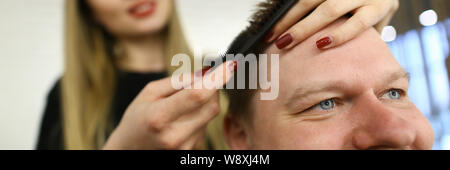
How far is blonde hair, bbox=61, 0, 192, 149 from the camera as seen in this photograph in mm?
820

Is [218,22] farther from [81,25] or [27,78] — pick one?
[27,78]

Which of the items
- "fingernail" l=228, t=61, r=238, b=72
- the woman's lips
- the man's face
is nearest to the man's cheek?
the man's face

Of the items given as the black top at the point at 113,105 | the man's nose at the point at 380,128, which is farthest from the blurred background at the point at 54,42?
the man's nose at the point at 380,128

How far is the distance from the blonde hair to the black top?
0.02 m

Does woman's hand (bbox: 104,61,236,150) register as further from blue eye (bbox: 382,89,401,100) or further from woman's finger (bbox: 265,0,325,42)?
blue eye (bbox: 382,89,401,100)

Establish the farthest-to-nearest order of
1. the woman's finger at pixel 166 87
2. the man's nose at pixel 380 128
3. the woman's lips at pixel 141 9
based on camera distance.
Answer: the woman's lips at pixel 141 9
the woman's finger at pixel 166 87
the man's nose at pixel 380 128

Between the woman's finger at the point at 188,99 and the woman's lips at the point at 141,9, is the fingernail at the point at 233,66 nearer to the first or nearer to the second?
the woman's finger at the point at 188,99

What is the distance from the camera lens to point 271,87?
60cm

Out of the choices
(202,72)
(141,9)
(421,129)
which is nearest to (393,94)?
(421,129)

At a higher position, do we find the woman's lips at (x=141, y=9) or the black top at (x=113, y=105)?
the woman's lips at (x=141, y=9)

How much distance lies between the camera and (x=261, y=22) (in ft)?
1.87

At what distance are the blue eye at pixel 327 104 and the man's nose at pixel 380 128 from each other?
1.8 inches

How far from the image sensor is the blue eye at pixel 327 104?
56 centimetres
